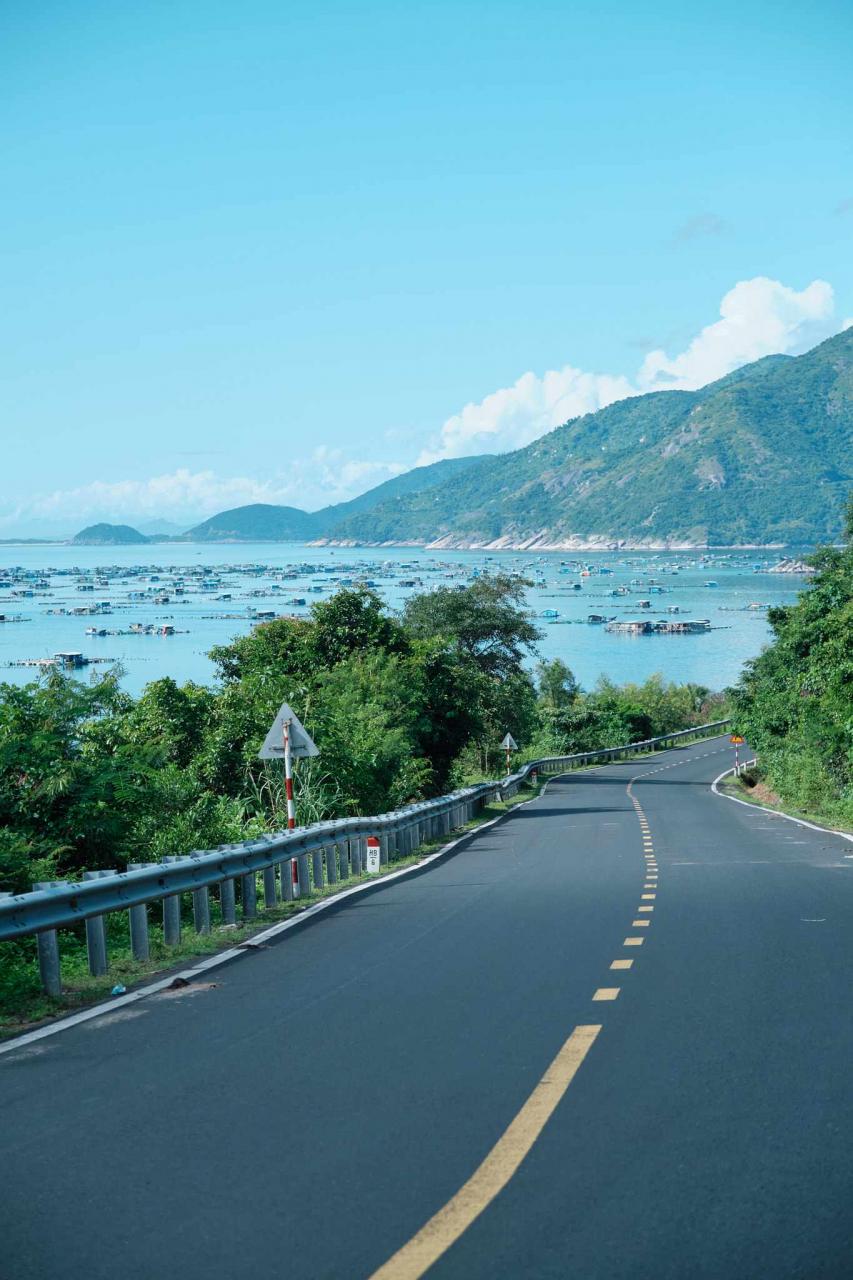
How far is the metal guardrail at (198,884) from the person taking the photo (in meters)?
10.3

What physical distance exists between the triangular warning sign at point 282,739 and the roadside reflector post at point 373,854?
3.12m

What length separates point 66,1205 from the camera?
5.59 m

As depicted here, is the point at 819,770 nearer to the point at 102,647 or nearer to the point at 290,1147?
the point at 290,1147

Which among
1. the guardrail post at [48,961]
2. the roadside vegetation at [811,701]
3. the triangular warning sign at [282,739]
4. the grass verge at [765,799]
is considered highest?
the triangular warning sign at [282,739]

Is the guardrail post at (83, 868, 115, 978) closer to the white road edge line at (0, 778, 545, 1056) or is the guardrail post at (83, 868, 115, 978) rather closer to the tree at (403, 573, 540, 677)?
the white road edge line at (0, 778, 545, 1056)

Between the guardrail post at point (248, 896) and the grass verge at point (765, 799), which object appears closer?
the guardrail post at point (248, 896)

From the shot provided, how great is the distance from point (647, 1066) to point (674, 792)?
47105 millimetres

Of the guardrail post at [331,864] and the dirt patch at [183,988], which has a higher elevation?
the dirt patch at [183,988]

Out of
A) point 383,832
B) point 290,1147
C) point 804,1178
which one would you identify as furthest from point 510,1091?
point 383,832

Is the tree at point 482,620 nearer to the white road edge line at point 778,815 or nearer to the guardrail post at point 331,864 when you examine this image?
the white road edge line at point 778,815

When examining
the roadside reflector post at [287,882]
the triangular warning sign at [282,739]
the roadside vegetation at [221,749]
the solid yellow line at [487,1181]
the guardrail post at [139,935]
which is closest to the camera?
the solid yellow line at [487,1181]

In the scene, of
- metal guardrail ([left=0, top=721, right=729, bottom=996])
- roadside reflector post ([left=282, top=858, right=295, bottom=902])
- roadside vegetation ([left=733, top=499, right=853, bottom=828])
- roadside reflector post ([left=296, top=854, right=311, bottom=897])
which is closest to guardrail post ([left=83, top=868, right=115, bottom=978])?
metal guardrail ([left=0, top=721, right=729, bottom=996])

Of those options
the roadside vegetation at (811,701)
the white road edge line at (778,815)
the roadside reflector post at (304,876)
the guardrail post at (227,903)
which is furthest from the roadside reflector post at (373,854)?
the roadside vegetation at (811,701)

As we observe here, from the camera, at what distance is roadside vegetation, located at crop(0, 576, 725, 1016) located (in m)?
16.2
